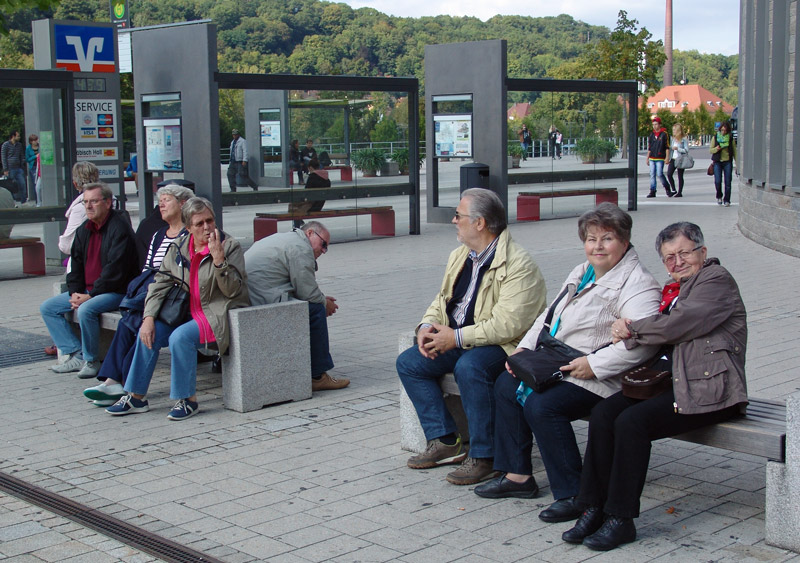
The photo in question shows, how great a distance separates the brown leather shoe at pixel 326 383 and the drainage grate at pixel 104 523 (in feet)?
7.18

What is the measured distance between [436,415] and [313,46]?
8451cm

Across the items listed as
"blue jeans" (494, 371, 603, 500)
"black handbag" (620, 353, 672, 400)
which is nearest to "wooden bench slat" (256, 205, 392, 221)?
"blue jeans" (494, 371, 603, 500)

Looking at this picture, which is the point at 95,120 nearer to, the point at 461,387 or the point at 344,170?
the point at 344,170

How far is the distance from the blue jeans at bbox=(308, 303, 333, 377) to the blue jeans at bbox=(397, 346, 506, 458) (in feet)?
5.42

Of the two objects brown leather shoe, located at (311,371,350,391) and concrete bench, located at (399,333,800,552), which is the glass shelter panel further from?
concrete bench, located at (399,333,800,552)

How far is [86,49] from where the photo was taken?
46.5ft

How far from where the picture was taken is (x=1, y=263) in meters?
12.8

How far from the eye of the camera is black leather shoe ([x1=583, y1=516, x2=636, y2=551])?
4.04 metres

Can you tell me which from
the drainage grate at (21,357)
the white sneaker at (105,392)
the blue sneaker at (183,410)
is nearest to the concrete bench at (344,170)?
the drainage grate at (21,357)

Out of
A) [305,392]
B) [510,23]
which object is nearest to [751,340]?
[305,392]

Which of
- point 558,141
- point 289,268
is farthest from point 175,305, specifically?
point 558,141

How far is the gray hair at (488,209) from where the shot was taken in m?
5.03

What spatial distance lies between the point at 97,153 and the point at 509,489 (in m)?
10.7

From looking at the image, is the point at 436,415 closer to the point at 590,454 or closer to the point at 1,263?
the point at 590,454
